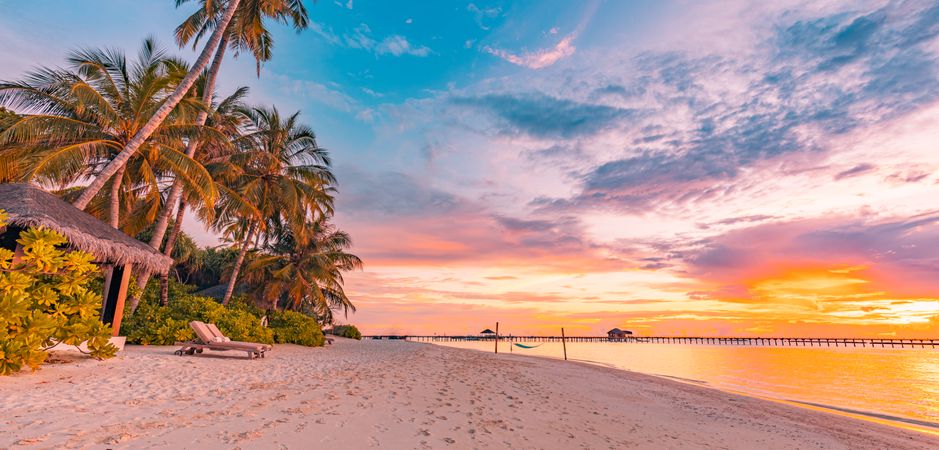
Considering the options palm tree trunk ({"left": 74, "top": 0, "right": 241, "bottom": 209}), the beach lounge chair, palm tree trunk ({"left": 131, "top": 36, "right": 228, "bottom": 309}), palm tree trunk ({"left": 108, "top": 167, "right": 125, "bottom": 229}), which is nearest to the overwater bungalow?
palm tree trunk ({"left": 74, "top": 0, "right": 241, "bottom": 209})

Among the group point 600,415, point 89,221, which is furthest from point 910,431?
point 89,221

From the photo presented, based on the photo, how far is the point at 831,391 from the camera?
19281mm

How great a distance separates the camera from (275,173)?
75.2 ft

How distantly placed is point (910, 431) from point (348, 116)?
22711mm

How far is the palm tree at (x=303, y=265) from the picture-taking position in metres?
27.5

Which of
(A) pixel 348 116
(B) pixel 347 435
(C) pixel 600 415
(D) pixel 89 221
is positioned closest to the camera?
(B) pixel 347 435

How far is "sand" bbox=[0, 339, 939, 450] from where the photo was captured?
487cm

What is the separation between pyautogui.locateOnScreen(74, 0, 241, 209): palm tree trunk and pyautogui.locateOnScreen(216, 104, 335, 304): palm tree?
5.65 metres

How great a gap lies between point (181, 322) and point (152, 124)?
262 inches

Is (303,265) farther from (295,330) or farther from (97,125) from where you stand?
(97,125)

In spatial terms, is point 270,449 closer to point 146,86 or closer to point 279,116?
point 146,86

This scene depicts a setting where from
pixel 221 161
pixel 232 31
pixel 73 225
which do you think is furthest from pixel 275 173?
pixel 73 225

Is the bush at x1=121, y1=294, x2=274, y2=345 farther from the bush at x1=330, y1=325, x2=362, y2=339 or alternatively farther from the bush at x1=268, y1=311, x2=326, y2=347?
the bush at x1=330, y1=325, x2=362, y2=339

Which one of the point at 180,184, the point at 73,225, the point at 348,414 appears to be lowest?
the point at 348,414
